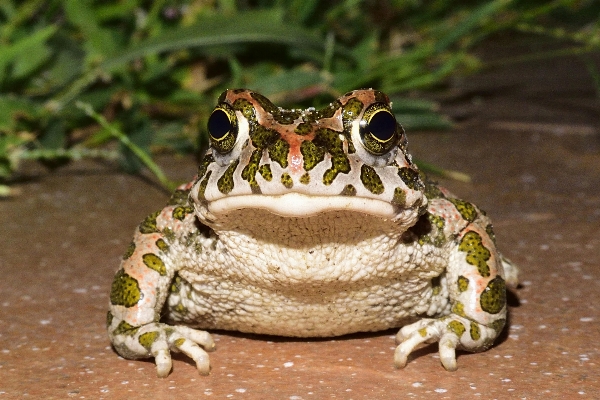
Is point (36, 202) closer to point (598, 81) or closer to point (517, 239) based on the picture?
point (517, 239)

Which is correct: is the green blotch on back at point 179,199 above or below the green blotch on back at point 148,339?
above

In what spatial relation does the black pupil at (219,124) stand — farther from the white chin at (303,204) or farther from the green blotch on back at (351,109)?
the green blotch on back at (351,109)

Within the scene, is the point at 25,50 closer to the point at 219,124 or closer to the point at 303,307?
the point at 219,124

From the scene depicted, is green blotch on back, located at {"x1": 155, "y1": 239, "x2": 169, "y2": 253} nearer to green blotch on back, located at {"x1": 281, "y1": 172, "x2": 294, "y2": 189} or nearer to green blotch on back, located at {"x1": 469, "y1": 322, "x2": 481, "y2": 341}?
green blotch on back, located at {"x1": 281, "y1": 172, "x2": 294, "y2": 189}

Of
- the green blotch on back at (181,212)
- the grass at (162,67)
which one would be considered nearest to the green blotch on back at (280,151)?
the green blotch on back at (181,212)

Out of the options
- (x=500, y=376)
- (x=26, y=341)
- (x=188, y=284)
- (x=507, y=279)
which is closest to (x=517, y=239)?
(x=507, y=279)

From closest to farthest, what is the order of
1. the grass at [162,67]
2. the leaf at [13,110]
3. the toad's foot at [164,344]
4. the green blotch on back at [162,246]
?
the toad's foot at [164,344] → the green blotch on back at [162,246] → the leaf at [13,110] → the grass at [162,67]
